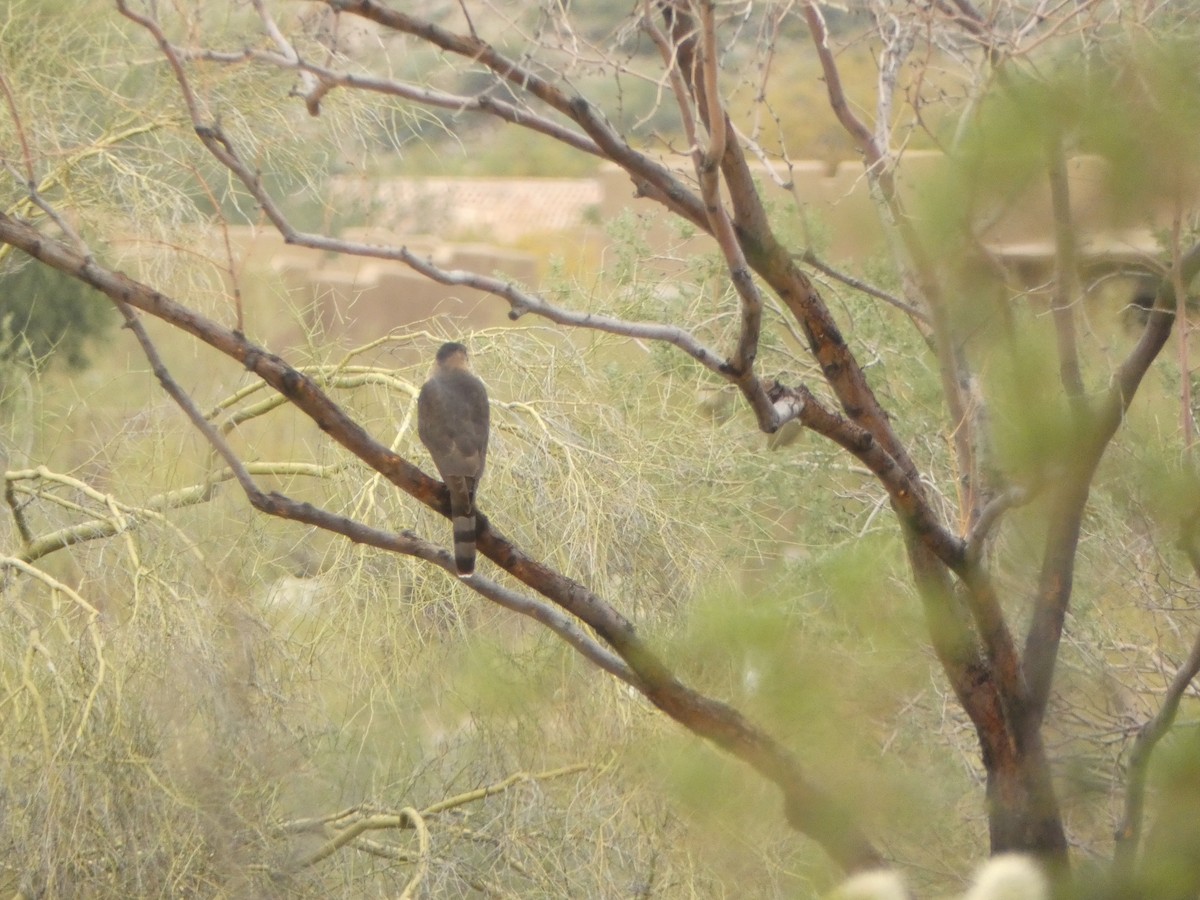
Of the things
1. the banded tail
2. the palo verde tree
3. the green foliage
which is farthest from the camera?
the green foliage

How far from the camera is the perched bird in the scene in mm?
2574

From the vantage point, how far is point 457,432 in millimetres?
3041

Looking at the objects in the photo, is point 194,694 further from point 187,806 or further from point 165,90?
point 165,90

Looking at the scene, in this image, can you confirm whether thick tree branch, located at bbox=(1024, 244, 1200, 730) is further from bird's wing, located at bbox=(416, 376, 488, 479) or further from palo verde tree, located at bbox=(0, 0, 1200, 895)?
bird's wing, located at bbox=(416, 376, 488, 479)

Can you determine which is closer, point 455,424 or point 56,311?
point 455,424

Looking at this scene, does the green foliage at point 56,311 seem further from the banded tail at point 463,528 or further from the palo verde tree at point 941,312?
the palo verde tree at point 941,312

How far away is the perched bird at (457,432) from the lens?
2574 millimetres

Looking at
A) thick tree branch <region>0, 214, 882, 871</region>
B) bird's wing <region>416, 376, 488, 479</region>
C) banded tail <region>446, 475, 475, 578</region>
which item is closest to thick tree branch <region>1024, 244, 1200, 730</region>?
thick tree branch <region>0, 214, 882, 871</region>

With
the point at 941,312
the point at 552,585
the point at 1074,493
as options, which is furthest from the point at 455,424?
the point at 1074,493

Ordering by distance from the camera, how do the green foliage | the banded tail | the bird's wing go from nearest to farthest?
1. the banded tail
2. the bird's wing
3. the green foliage

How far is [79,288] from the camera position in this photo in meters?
7.52

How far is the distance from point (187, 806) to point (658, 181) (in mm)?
2372

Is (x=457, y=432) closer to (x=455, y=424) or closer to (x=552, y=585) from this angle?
(x=455, y=424)

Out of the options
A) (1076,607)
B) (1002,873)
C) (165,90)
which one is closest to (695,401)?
(1076,607)
